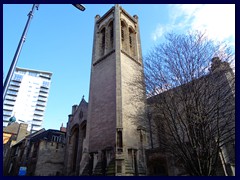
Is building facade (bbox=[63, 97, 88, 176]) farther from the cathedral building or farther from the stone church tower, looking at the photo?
the stone church tower

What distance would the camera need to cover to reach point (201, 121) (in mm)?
7262

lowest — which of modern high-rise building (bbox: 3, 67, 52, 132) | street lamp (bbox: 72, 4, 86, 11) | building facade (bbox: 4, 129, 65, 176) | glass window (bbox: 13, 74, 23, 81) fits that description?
building facade (bbox: 4, 129, 65, 176)

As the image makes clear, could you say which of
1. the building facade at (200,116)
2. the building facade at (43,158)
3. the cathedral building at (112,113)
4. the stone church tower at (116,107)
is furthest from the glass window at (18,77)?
the building facade at (200,116)

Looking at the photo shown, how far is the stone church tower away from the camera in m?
13.0

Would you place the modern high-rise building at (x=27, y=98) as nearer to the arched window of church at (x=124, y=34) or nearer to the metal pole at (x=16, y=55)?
the arched window of church at (x=124, y=34)

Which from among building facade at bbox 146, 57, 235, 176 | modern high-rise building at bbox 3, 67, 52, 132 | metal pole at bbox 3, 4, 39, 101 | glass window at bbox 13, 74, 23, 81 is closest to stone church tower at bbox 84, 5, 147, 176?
building facade at bbox 146, 57, 235, 176

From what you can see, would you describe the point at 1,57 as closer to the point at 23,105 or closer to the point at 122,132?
the point at 122,132

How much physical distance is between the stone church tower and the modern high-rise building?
3103 inches

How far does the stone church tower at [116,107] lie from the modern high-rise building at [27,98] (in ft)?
259

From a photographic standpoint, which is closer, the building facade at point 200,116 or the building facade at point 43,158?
the building facade at point 200,116

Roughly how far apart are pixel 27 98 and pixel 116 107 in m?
93.3

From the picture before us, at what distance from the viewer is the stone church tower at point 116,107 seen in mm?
12984

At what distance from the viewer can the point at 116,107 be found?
594 inches

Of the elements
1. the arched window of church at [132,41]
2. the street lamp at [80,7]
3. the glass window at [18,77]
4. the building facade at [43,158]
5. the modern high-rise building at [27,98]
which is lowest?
the building facade at [43,158]
